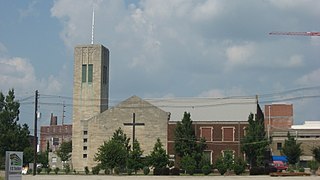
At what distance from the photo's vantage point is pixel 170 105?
110 metres

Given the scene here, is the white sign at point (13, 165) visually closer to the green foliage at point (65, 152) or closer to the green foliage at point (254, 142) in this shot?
the green foliage at point (254, 142)

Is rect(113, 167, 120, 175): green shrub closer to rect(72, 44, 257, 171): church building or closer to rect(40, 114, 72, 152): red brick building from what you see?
rect(72, 44, 257, 171): church building

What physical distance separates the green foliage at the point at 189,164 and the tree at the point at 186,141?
436cm

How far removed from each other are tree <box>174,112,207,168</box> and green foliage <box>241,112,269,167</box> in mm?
7301

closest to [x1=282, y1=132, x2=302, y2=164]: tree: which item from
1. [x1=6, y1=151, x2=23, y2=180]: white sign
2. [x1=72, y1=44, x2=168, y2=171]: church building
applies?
[x1=72, y1=44, x2=168, y2=171]: church building

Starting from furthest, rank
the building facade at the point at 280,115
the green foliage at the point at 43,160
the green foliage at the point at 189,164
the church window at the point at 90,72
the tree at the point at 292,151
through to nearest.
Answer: the building facade at the point at 280,115 < the green foliage at the point at 43,160 < the church window at the point at 90,72 < the tree at the point at 292,151 < the green foliage at the point at 189,164

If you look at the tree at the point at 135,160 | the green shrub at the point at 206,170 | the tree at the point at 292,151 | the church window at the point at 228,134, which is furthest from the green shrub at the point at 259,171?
the tree at the point at 292,151

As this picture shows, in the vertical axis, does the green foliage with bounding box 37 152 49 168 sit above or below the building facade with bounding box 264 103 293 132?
below

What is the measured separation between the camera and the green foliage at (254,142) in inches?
3533

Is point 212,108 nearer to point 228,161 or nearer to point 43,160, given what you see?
point 228,161

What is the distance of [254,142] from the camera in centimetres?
9000

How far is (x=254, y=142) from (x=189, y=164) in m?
13.9

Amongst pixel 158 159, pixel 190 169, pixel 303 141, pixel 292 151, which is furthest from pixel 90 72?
pixel 303 141

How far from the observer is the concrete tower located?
105125 mm
